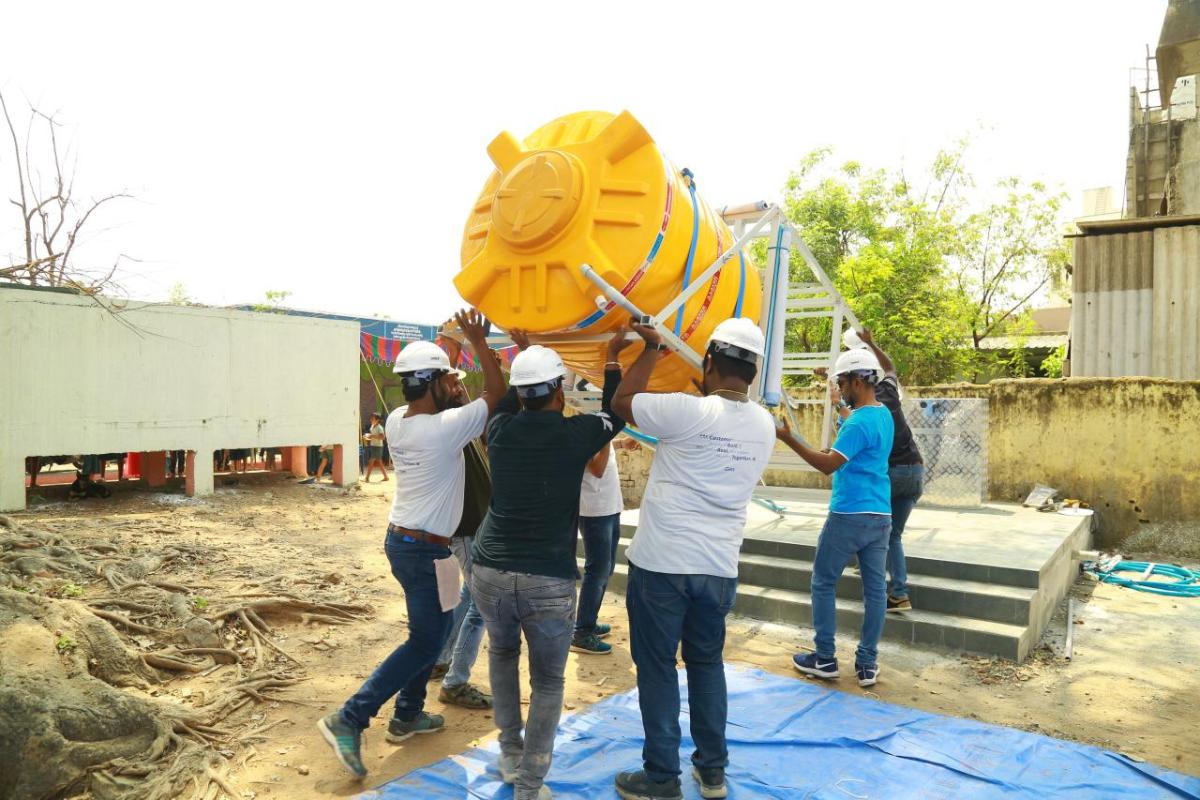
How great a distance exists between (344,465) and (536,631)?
469 inches

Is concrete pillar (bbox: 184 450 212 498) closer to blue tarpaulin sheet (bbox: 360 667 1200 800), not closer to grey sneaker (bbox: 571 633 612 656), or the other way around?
grey sneaker (bbox: 571 633 612 656)

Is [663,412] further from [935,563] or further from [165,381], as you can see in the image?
[165,381]

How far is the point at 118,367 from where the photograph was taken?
36.6ft

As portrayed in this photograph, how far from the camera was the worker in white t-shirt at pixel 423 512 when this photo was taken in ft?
11.3

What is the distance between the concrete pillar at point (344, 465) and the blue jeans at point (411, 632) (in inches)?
434

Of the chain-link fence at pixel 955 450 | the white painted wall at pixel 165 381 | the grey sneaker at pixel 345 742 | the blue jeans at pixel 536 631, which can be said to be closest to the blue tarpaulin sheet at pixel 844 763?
the grey sneaker at pixel 345 742

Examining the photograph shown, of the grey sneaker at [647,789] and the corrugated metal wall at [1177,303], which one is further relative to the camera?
the corrugated metal wall at [1177,303]

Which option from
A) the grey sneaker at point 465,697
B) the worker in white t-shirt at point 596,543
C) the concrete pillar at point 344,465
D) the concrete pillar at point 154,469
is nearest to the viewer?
the grey sneaker at point 465,697

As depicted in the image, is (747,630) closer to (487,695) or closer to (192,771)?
(487,695)

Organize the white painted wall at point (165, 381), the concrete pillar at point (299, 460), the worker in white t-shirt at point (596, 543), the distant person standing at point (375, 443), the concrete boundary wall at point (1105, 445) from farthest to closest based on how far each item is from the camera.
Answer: the distant person standing at point (375, 443)
the concrete pillar at point (299, 460)
the white painted wall at point (165, 381)
the concrete boundary wall at point (1105, 445)
the worker in white t-shirt at point (596, 543)

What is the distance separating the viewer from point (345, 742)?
339 centimetres

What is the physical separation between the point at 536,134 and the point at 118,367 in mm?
9992

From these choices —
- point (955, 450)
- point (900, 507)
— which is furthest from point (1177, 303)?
point (900, 507)

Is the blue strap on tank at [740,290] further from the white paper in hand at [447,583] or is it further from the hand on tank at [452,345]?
the white paper in hand at [447,583]
